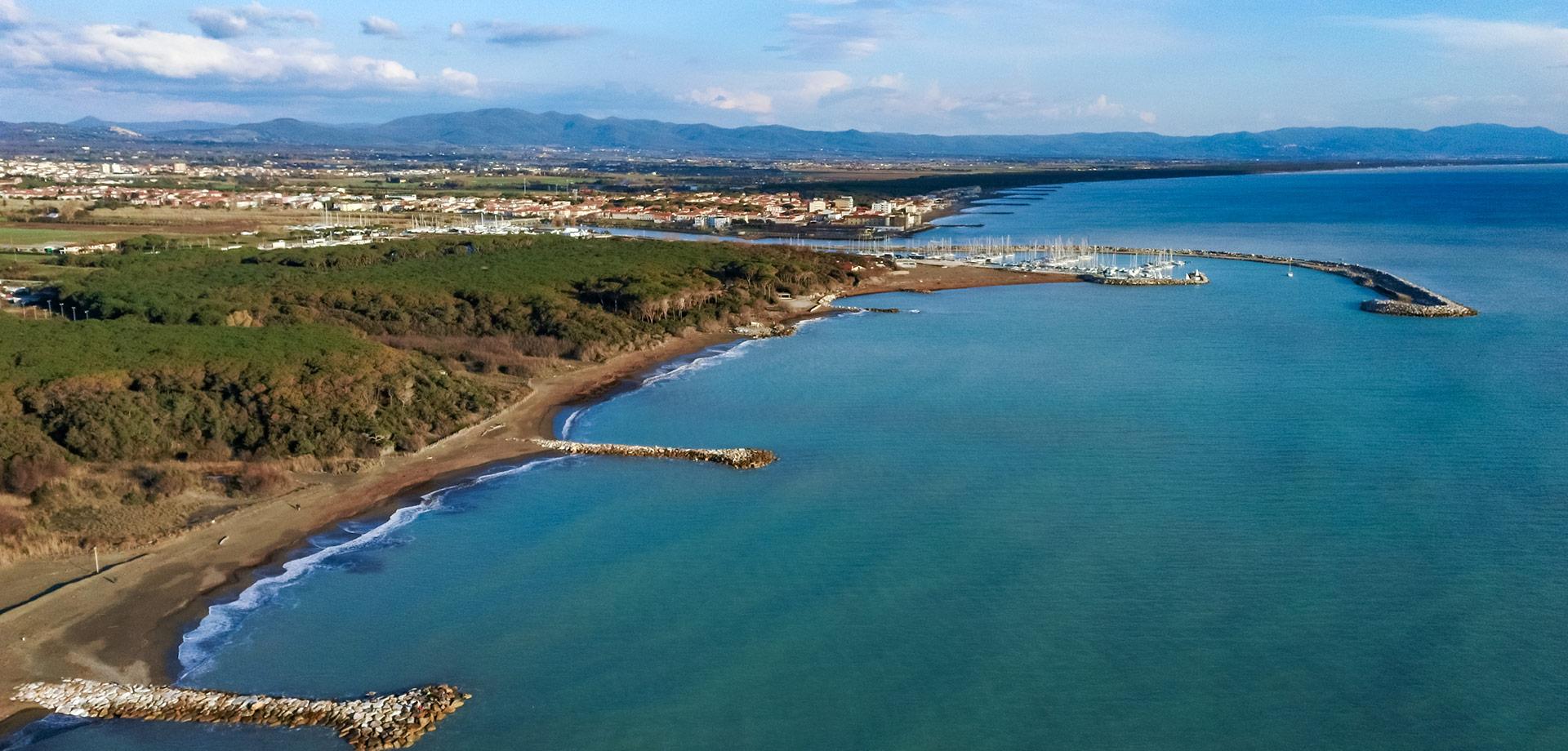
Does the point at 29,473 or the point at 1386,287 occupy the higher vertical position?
the point at 1386,287

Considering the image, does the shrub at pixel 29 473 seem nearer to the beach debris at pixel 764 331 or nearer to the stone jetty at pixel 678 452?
the stone jetty at pixel 678 452

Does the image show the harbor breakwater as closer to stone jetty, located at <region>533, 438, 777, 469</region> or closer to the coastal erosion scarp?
the coastal erosion scarp

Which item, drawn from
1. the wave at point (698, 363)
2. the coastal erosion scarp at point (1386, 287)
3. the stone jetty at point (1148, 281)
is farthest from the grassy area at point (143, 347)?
Answer: the coastal erosion scarp at point (1386, 287)

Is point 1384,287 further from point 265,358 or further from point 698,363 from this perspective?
point 265,358

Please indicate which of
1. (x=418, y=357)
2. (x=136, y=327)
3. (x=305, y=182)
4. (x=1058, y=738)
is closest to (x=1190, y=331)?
(x=418, y=357)

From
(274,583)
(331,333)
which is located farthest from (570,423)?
(274,583)
